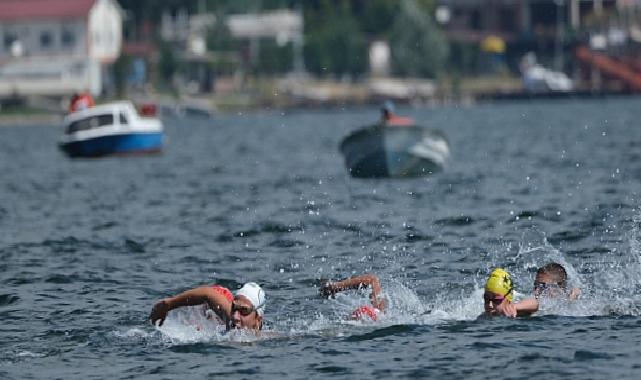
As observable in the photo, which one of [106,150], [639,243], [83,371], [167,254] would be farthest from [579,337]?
[106,150]

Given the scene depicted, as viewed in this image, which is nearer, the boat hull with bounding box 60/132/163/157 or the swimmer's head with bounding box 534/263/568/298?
the swimmer's head with bounding box 534/263/568/298

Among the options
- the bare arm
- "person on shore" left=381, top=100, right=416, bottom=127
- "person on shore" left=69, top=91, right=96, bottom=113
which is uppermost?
"person on shore" left=69, top=91, right=96, bottom=113

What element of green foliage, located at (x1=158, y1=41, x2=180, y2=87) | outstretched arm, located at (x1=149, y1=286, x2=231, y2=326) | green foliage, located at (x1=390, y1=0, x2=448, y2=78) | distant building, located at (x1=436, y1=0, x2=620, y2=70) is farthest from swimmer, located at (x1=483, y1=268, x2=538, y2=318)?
distant building, located at (x1=436, y1=0, x2=620, y2=70)

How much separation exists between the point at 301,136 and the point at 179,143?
801 cm

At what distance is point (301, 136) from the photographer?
89188 mm

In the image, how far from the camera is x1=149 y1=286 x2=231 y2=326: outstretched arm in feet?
61.6

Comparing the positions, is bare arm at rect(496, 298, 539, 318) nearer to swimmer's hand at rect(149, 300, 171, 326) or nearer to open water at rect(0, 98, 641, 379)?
open water at rect(0, 98, 641, 379)

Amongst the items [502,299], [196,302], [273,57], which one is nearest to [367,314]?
[502,299]

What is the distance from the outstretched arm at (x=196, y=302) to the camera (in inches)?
739

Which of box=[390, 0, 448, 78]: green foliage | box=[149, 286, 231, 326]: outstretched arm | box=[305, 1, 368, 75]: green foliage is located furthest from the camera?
box=[390, 0, 448, 78]: green foliage

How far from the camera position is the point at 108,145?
65.2m

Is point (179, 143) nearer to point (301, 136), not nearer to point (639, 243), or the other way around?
point (301, 136)

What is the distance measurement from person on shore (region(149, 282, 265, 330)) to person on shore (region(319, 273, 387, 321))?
107cm

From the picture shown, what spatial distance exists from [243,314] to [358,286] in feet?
5.63
